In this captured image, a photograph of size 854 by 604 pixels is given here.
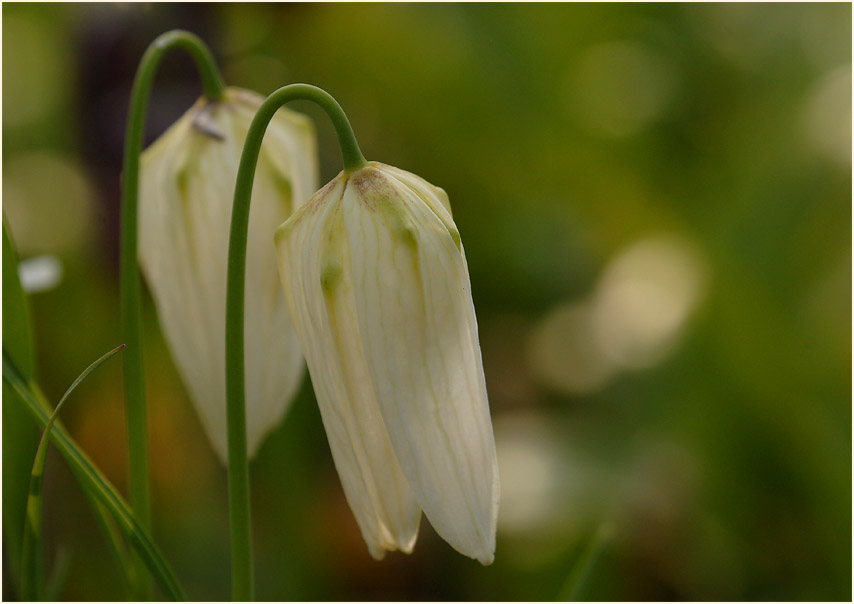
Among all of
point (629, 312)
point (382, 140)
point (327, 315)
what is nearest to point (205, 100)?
point (327, 315)

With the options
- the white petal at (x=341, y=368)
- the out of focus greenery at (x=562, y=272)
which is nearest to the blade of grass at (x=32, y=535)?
the white petal at (x=341, y=368)

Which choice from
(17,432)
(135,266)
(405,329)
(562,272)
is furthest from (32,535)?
(562,272)

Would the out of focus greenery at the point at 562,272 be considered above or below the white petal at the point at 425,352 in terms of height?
below

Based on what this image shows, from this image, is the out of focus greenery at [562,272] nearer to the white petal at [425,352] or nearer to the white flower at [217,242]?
the white flower at [217,242]

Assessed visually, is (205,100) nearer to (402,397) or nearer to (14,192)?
(402,397)

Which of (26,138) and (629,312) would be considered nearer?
(629,312)

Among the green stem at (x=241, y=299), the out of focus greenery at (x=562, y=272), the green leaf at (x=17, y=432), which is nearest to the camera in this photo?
the green stem at (x=241, y=299)
